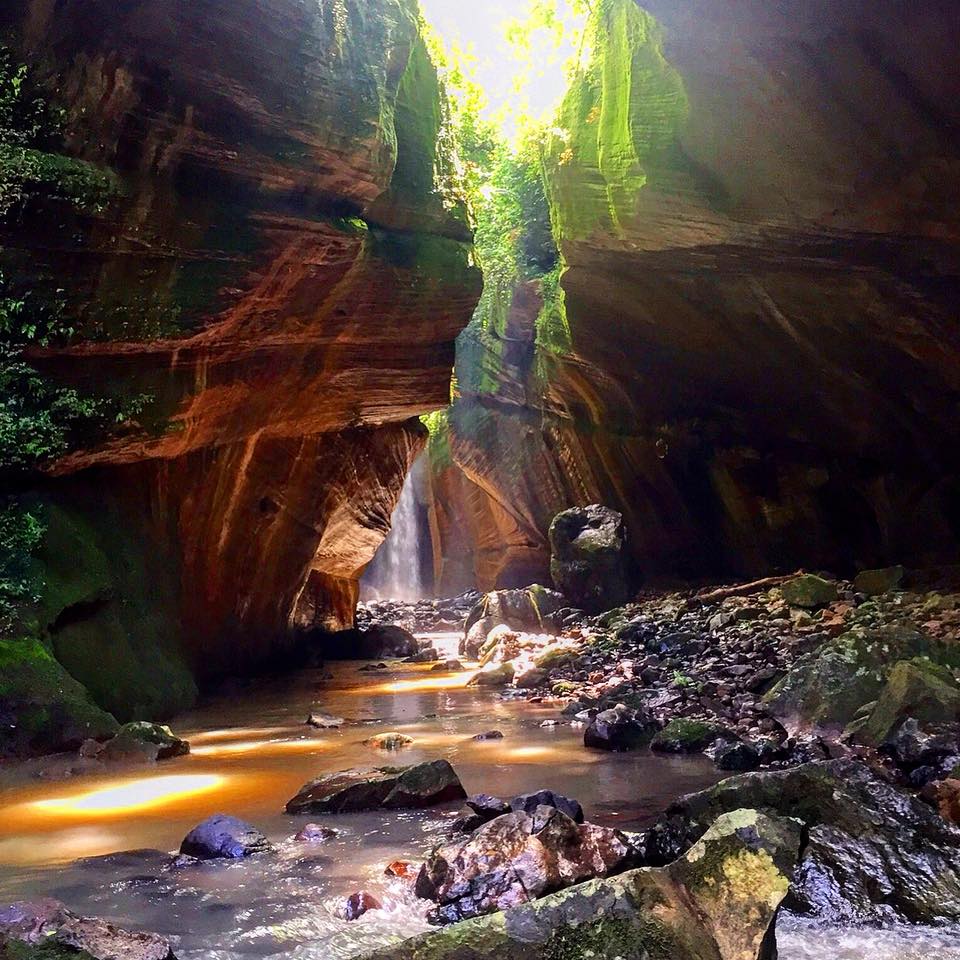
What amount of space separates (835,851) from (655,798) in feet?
5.30

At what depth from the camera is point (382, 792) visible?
479cm

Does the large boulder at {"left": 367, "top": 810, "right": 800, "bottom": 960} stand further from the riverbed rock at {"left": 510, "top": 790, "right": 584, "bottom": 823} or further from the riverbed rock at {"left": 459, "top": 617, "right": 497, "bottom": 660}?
the riverbed rock at {"left": 459, "top": 617, "right": 497, "bottom": 660}

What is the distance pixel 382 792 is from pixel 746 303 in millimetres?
9511

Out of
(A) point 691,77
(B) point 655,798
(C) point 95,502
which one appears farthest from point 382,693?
(A) point 691,77

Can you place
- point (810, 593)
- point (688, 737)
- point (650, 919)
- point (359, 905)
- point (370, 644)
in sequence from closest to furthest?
point (650, 919), point (359, 905), point (688, 737), point (810, 593), point (370, 644)

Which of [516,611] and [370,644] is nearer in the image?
[516,611]

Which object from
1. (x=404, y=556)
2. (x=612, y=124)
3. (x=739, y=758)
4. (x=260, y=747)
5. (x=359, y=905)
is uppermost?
(x=612, y=124)

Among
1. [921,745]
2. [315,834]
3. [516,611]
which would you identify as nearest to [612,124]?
[516,611]

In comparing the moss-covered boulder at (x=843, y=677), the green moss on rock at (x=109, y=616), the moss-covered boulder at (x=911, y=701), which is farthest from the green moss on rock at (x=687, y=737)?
the green moss on rock at (x=109, y=616)

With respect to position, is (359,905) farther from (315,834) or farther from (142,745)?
(142,745)

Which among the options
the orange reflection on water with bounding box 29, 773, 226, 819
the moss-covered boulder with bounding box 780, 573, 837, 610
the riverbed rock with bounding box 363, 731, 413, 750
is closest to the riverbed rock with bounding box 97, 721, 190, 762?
the orange reflection on water with bounding box 29, 773, 226, 819

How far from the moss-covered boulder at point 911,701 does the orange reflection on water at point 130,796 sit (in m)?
4.22

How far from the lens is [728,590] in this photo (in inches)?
562

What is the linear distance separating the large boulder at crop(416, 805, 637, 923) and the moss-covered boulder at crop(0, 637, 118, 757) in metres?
4.45
